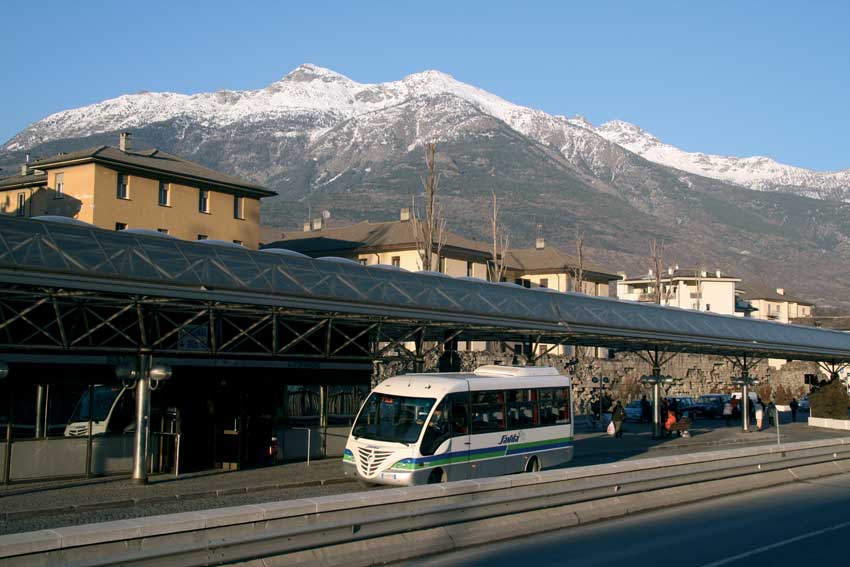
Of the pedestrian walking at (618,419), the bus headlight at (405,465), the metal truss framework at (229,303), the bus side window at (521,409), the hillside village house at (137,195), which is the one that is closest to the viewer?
the metal truss framework at (229,303)

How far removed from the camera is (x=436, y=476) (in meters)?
20.8

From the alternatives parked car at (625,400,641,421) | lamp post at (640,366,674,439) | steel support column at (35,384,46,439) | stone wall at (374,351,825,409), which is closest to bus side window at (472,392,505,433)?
steel support column at (35,384,46,439)

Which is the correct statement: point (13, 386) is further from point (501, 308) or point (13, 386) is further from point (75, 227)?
point (501, 308)

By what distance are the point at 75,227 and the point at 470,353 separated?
156 ft

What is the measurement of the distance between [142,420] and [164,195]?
39027 mm

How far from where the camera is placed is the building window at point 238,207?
62875 mm

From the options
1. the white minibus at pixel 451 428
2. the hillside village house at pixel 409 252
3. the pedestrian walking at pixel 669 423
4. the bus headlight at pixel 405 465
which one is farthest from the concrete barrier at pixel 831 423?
the bus headlight at pixel 405 465

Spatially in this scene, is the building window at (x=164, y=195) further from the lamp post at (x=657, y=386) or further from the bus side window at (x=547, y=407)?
the bus side window at (x=547, y=407)

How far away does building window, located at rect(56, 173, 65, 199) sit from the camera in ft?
185

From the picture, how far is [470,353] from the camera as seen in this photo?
216 ft

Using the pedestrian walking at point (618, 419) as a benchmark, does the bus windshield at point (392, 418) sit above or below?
above

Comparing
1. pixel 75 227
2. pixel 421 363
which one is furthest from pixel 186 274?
pixel 421 363

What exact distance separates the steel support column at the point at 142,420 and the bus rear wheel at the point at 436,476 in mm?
6517

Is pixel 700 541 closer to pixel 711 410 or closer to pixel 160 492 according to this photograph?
pixel 160 492
